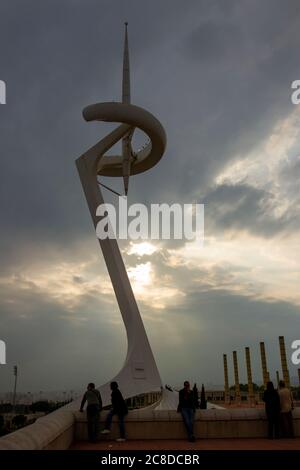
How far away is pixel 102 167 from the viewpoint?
2005 cm

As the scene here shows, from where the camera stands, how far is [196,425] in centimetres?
796

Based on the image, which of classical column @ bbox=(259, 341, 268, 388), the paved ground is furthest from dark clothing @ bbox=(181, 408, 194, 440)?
classical column @ bbox=(259, 341, 268, 388)

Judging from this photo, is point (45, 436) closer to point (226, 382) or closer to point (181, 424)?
point (181, 424)

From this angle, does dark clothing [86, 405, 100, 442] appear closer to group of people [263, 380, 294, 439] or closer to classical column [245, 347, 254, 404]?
group of people [263, 380, 294, 439]

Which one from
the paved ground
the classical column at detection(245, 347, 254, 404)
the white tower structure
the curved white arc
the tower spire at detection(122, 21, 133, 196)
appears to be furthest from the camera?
the classical column at detection(245, 347, 254, 404)

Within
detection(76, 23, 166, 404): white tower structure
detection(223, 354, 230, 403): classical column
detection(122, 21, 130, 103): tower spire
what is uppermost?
detection(122, 21, 130, 103): tower spire


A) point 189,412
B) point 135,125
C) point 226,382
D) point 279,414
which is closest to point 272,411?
point 279,414

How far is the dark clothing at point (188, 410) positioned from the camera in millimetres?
7676

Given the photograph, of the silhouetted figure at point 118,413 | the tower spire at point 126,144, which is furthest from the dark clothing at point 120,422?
the tower spire at point 126,144

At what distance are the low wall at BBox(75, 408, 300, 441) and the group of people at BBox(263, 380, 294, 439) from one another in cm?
22

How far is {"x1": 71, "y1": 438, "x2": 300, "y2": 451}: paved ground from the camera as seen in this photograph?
6.90m

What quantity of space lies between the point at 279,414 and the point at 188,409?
1730mm
